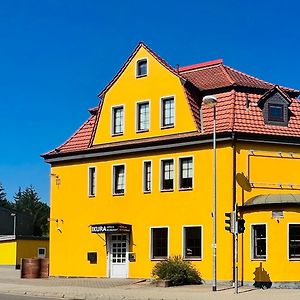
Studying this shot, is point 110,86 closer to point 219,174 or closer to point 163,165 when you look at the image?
point 163,165

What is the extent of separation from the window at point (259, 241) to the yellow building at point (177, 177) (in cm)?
5

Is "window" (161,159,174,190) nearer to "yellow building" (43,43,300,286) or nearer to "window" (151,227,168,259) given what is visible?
"yellow building" (43,43,300,286)

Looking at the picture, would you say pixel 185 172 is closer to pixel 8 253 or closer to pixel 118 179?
pixel 118 179

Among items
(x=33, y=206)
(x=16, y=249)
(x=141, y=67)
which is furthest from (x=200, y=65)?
(x=33, y=206)

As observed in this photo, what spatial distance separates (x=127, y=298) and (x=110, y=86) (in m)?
15.8

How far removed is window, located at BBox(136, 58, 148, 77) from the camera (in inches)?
1474

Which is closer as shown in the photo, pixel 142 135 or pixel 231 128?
pixel 231 128

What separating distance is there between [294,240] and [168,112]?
9.88m

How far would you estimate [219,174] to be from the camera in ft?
110

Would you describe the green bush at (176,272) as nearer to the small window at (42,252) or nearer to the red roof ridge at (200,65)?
the red roof ridge at (200,65)

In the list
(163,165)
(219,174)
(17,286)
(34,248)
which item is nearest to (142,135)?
(163,165)

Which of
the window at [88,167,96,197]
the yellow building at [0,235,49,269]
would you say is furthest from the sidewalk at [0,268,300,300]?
the yellow building at [0,235,49,269]

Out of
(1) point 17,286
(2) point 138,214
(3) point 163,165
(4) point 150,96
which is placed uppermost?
(4) point 150,96

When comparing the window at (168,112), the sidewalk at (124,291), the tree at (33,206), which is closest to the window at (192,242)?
the sidewalk at (124,291)
